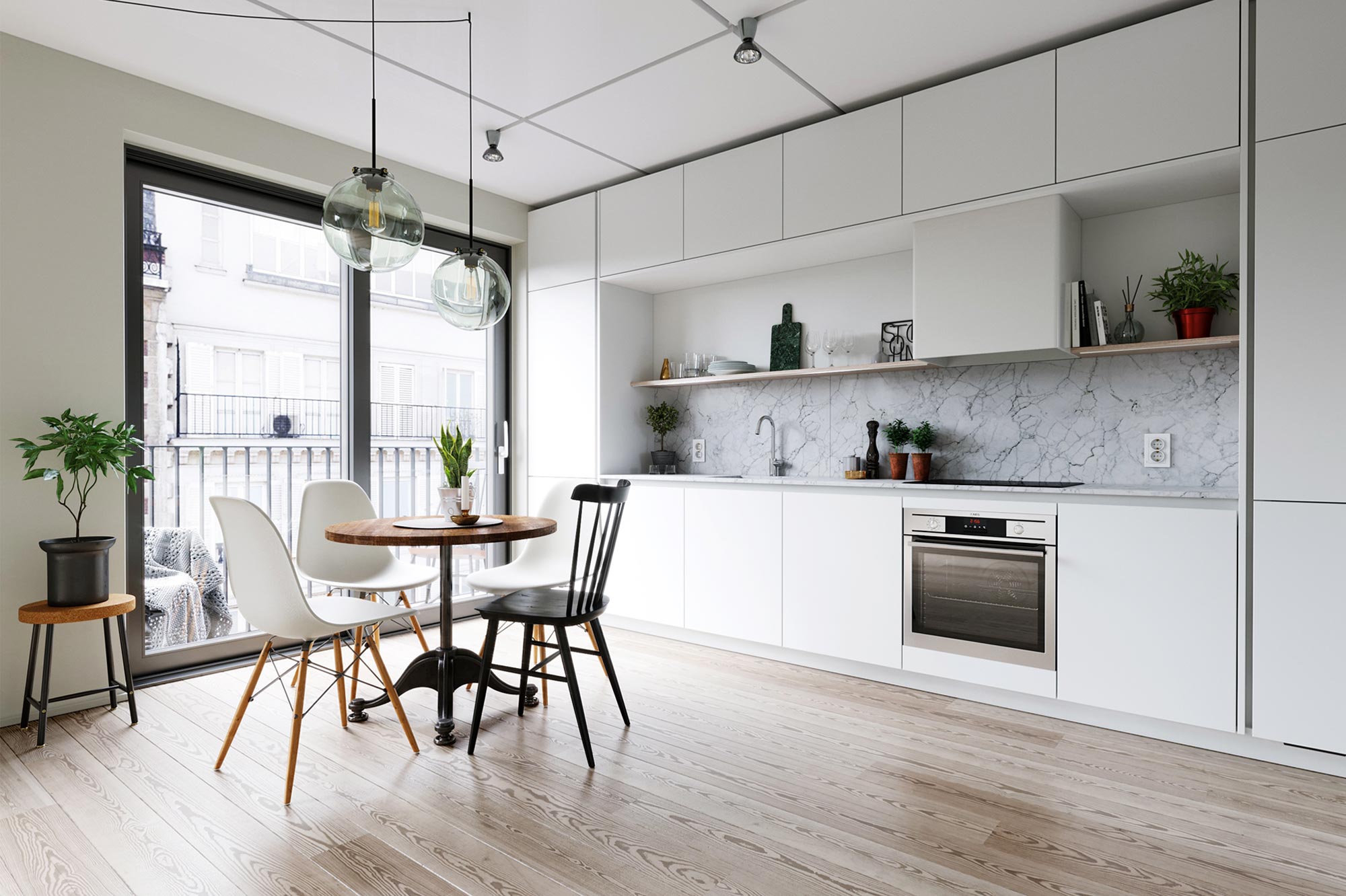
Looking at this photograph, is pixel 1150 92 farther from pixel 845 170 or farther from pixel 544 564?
pixel 544 564

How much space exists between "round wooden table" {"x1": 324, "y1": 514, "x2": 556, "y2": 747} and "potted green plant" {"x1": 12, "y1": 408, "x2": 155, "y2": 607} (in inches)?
33.4

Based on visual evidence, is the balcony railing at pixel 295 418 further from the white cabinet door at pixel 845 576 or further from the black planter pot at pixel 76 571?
the white cabinet door at pixel 845 576

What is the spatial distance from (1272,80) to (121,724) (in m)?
4.73

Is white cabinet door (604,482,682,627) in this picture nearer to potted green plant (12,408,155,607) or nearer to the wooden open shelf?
the wooden open shelf

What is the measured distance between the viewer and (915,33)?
9.43ft

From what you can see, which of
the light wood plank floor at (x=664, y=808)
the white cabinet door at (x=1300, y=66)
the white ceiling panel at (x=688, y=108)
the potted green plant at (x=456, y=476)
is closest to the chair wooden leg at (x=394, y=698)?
the light wood plank floor at (x=664, y=808)

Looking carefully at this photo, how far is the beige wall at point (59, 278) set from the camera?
2879 millimetres

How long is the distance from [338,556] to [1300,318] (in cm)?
381

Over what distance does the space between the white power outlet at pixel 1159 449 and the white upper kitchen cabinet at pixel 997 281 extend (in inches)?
18.8

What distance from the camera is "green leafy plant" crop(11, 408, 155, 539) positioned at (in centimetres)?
277

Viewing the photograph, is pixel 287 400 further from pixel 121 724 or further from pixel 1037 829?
pixel 1037 829

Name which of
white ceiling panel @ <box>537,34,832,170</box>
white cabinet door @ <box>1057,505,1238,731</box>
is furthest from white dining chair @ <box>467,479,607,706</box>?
white cabinet door @ <box>1057,505,1238,731</box>

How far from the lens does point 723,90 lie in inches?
132

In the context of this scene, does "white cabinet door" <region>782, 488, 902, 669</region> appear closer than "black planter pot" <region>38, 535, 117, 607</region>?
No
